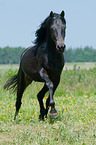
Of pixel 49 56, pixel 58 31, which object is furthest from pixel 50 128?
pixel 58 31

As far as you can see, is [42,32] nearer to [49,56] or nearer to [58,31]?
[49,56]

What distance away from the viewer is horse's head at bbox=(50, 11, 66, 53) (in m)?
4.66

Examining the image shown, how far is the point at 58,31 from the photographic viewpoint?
4.80 meters

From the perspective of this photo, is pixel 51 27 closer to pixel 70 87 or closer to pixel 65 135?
pixel 65 135

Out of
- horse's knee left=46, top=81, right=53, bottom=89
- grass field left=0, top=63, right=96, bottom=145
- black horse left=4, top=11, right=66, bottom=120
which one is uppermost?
black horse left=4, top=11, right=66, bottom=120

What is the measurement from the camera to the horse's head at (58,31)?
15.3ft

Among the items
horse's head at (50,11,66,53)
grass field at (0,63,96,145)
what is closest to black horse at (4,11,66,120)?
horse's head at (50,11,66,53)

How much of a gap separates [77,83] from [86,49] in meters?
49.2

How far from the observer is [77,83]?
38.0ft

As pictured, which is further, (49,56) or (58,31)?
(49,56)

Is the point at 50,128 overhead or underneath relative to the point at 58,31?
underneath

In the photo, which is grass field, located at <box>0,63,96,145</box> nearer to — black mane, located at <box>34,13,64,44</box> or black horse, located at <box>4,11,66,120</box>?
black horse, located at <box>4,11,66,120</box>

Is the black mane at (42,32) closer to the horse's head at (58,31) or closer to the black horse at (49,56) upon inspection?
the black horse at (49,56)

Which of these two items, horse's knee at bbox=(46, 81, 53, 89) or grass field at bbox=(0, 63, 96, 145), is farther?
horse's knee at bbox=(46, 81, 53, 89)
